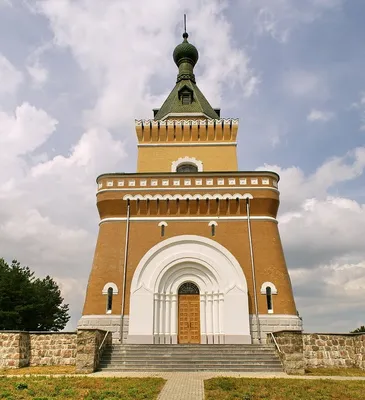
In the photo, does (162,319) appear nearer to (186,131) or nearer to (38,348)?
(38,348)

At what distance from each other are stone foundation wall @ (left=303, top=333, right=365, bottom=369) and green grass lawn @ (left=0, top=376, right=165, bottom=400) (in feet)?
26.0

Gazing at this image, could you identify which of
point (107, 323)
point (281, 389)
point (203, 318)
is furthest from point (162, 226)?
point (281, 389)

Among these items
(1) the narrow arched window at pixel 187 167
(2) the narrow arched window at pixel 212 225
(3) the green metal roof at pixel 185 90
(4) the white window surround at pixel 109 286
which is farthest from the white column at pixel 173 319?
(3) the green metal roof at pixel 185 90

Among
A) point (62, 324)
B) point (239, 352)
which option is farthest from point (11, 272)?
point (239, 352)

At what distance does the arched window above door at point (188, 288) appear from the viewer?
2050 centimetres

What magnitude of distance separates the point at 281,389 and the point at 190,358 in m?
5.61

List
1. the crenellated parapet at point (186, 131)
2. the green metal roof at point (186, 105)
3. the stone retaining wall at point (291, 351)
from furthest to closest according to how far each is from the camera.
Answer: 1. the green metal roof at point (186, 105)
2. the crenellated parapet at point (186, 131)
3. the stone retaining wall at point (291, 351)

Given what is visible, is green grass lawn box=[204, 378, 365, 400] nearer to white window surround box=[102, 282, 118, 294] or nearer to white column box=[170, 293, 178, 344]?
white column box=[170, 293, 178, 344]

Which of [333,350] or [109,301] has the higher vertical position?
[109,301]

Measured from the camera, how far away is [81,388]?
1048cm

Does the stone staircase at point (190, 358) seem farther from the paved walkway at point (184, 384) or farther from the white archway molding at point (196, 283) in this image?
the white archway molding at point (196, 283)

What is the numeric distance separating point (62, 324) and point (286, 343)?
2876 centimetres

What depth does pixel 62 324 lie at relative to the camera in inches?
1507

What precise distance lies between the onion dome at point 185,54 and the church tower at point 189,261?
15.0 m
